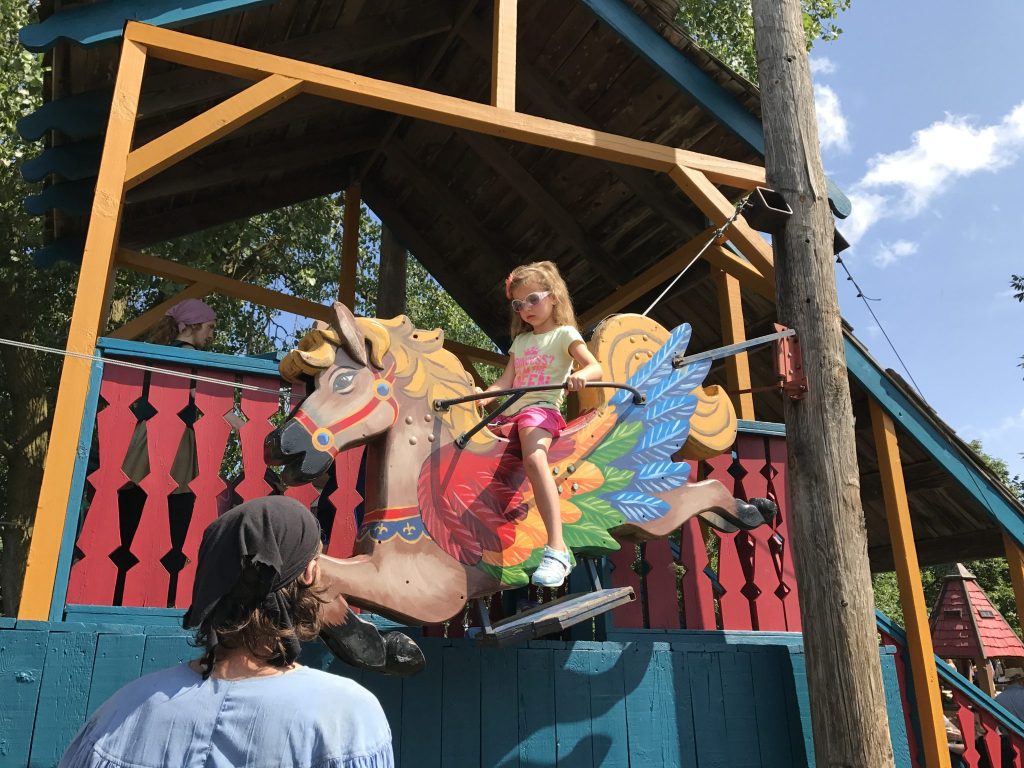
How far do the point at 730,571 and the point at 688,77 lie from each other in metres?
3.08

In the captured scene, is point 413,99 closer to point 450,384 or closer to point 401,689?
point 450,384

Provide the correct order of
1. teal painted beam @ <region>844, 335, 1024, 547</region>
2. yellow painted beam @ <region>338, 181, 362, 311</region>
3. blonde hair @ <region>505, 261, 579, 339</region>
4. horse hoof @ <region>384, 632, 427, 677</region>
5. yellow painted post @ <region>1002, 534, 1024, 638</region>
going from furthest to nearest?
yellow painted beam @ <region>338, 181, 362, 311</region>
yellow painted post @ <region>1002, 534, 1024, 638</region>
teal painted beam @ <region>844, 335, 1024, 547</region>
blonde hair @ <region>505, 261, 579, 339</region>
horse hoof @ <region>384, 632, 427, 677</region>

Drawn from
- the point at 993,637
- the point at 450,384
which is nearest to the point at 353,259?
the point at 450,384

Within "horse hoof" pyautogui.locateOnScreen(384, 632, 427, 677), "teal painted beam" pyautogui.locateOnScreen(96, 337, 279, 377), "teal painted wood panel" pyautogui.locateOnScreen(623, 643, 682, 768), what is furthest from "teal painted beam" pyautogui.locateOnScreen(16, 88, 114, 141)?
"teal painted wood panel" pyautogui.locateOnScreen(623, 643, 682, 768)

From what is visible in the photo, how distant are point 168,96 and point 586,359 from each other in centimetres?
361

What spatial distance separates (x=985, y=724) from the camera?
5.57 m

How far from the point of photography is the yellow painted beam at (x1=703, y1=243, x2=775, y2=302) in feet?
19.0

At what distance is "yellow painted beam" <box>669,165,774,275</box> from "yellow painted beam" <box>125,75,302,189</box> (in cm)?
232

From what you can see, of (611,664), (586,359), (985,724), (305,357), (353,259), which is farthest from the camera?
(353,259)

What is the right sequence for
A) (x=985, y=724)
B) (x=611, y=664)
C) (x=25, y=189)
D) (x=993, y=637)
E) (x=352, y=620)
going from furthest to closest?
(x=993, y=637), (x=25, y=189), (x=985, y=724), (x=611, y=664), (x=352, y=620)

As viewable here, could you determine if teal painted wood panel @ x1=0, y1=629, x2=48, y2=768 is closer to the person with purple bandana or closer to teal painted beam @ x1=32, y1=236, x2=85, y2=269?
the person with purple bandana

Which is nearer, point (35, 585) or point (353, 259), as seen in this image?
point (35, 585)

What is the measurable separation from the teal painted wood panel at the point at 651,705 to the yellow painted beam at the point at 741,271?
2.61m

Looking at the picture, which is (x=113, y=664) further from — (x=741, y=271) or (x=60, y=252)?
(x=60, y=252)
